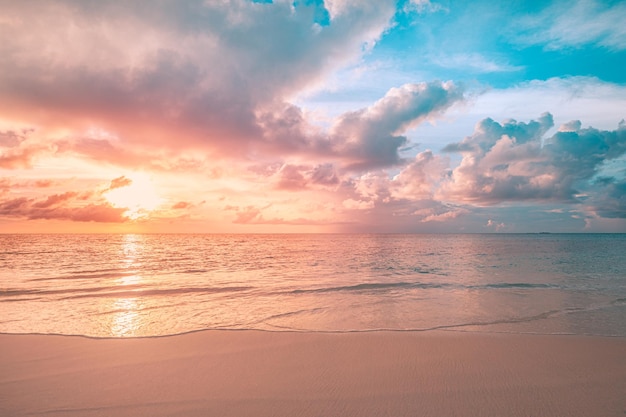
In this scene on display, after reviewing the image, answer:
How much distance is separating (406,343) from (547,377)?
3.16 metres

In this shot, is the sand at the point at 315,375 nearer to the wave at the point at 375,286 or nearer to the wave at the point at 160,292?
the wave at the point at 160,292

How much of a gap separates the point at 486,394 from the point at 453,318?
21.0 ft

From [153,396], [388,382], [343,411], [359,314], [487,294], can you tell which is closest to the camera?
[343,411]

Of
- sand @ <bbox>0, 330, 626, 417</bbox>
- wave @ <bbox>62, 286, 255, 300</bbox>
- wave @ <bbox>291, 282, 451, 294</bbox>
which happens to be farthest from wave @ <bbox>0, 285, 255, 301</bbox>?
sand @ <bbox>0, 330, 626, 417</bbox>

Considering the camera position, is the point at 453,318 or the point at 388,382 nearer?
the point at 388,382

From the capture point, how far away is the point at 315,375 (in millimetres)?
6852

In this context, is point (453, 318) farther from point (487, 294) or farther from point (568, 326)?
point (487, 294)

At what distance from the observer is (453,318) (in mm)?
12070

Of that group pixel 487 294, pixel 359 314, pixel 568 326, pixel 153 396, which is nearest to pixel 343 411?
pixel 153 396

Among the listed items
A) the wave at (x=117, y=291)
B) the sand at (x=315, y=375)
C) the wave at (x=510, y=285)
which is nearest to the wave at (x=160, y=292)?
the wave at (x=117, y=291)

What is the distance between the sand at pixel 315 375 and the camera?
5.57 meters

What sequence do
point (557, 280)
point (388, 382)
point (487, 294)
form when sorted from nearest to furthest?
point (388, 382)
point (487, 294)
point (557, 280)

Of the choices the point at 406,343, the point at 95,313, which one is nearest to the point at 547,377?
the point at 406,343

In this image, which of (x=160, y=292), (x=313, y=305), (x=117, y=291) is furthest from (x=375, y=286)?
(x=117, y=291)
